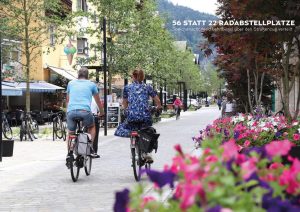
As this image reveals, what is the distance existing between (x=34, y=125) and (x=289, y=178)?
20.9 metres

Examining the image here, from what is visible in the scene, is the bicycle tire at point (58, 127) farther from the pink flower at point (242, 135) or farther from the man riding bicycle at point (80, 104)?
the pink flower at point (242, 135)

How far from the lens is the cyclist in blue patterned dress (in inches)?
380

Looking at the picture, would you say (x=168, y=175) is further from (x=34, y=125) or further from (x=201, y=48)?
(x=34, y=125)

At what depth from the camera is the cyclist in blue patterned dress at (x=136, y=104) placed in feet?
31.7

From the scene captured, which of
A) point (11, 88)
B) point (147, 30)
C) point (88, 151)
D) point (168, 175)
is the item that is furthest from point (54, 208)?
point (147, 30)

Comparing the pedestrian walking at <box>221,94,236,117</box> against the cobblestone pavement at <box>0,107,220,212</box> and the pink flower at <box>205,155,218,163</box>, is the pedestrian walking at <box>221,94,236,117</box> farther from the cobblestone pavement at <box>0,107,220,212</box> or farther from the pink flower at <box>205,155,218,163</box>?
the pink flower at <box>205,155,218,163</box>

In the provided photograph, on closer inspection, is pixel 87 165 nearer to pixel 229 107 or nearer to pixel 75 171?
pixel 75 171

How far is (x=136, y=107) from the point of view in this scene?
9.67m

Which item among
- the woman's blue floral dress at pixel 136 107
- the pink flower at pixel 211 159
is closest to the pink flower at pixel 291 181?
the pink flower at pixel 211 159

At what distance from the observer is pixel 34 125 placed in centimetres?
2256

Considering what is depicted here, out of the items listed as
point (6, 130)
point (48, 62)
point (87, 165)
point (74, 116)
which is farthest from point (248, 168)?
point (48, 62)

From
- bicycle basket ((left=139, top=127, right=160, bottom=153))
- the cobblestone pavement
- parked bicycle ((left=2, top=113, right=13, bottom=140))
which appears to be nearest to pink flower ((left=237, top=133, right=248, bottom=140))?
bicycle basket ((left=139, top=127, right=160, bottom=153))

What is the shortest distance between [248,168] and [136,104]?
7.55 metres

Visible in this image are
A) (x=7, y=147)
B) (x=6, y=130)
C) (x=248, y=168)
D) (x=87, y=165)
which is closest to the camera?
(x=248, y=168)
